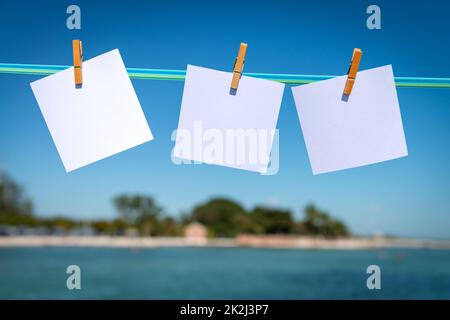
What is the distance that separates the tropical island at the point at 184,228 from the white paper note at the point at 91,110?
6279 cm

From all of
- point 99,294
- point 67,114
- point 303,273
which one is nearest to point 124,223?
point 303,273

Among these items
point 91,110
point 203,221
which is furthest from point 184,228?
point 91,110

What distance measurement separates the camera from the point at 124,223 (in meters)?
64.2

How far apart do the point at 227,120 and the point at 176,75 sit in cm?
18

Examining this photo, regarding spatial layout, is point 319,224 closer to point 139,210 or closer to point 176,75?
point 139,210

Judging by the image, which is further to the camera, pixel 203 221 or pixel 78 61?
pixel 203 221

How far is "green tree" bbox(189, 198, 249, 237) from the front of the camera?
67562 millimetres

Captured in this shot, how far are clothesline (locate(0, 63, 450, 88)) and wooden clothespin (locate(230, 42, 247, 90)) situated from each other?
0.09 ft

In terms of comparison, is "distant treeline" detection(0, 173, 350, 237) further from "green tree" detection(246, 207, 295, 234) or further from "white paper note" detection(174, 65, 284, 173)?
"white paper note" detection(174, 65, 284, 173)

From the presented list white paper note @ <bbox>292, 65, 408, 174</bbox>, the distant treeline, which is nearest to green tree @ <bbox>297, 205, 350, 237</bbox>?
the distant treeline

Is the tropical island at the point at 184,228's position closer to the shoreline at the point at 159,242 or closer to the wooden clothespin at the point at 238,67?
the shoreline at the point at 159,242

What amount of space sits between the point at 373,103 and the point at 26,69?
3.11 feet

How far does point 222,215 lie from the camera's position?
68.9 metres
